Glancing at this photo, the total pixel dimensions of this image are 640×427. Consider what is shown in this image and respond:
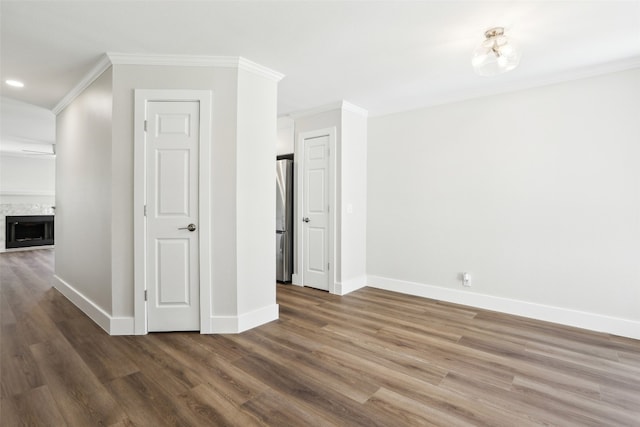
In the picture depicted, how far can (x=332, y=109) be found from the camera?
161 inches

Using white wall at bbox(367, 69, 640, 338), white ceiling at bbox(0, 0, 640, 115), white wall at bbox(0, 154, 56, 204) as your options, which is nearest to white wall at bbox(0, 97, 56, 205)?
white wall at bbox(0, 154, 56, 204)

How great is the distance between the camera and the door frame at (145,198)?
2727 mm

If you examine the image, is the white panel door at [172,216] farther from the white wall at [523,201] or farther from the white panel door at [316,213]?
the white wall at [523,201]

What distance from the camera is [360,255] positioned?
442cm

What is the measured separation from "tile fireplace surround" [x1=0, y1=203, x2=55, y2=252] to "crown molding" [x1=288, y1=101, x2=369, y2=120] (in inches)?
279

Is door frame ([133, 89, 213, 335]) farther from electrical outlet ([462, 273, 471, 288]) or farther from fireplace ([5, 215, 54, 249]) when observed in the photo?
fireplace ([5, 215, 54, 249])

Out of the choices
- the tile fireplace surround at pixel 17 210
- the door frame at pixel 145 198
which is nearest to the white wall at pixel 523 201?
the door frame at pixel 145 198

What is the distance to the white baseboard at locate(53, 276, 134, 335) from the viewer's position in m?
2.76

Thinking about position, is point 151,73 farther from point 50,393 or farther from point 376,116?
point 376,116

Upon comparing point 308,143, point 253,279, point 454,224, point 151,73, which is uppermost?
point 151,73

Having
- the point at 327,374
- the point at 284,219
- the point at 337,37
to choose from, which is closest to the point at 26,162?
the point at 284,219

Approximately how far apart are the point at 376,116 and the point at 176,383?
3872mm

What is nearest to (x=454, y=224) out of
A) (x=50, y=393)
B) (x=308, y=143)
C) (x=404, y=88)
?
(x=404, y=88)

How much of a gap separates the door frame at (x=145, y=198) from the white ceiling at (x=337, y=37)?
0.37 m
